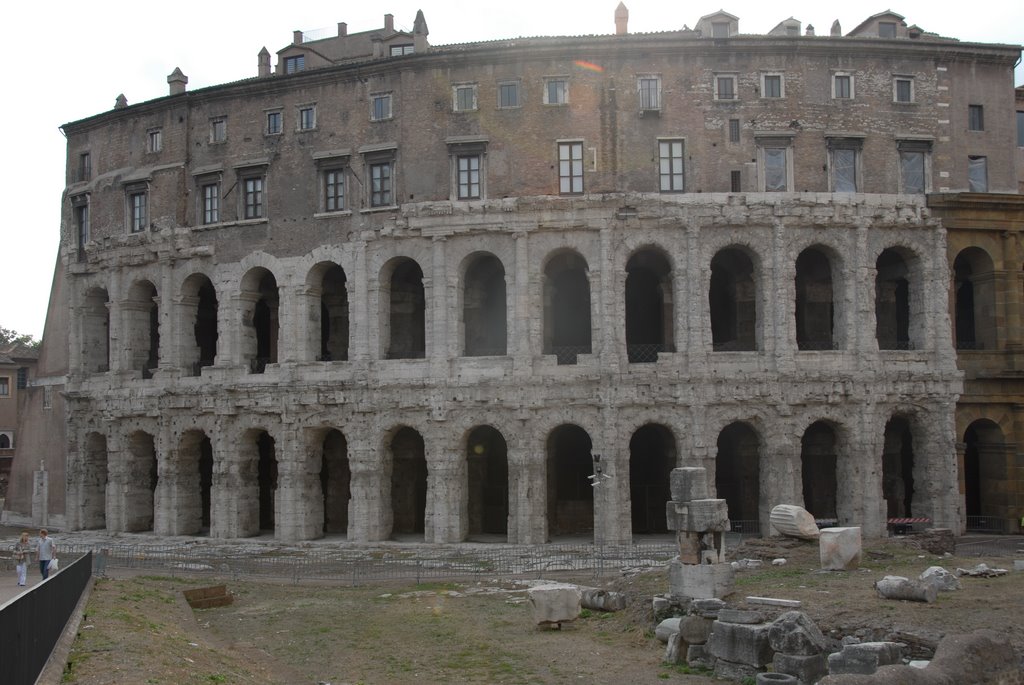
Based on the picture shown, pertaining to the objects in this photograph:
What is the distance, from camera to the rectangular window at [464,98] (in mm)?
32625

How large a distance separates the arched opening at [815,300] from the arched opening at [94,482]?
26.4 metres

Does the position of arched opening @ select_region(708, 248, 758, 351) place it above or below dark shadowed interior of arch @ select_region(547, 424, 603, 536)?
above

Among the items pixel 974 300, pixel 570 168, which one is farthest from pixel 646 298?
pixel 974 300

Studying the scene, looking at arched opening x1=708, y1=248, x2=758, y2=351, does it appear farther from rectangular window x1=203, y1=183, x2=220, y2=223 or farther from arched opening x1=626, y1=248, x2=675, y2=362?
rectangular window x1=203, y1=183, x2=220, y2=223

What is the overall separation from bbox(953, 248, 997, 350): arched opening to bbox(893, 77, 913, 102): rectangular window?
551cm

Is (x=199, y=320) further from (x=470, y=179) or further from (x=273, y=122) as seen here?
(x=470, y=179)

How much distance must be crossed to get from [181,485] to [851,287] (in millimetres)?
23717

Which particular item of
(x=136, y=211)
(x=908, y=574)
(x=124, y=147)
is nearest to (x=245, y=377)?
(x=136, y=211)

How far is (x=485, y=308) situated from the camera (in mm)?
34562

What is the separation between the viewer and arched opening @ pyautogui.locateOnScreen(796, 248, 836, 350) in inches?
1336

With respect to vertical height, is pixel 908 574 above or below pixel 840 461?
below

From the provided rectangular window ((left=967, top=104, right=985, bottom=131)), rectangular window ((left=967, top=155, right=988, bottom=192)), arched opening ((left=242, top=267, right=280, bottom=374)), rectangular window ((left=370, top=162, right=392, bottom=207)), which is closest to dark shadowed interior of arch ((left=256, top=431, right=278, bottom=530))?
arched opening ((left=242, top=267, right=280, bottom=374))

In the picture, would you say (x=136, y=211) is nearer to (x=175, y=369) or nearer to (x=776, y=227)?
(x=175, y=369)

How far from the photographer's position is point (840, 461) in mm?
31547
